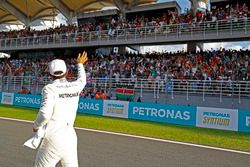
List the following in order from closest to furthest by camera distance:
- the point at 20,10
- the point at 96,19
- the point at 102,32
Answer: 1. the point at 102,32
2. the point at 96,19
3. the point at 20,10

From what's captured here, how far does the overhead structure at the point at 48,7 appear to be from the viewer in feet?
121

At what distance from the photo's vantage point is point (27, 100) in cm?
2308

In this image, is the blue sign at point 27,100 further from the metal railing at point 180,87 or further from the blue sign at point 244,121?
the blue sign at point 244,121

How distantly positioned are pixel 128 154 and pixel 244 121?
24.4 ft

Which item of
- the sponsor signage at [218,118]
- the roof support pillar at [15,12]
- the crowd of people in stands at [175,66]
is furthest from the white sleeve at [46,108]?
the roof support pillar at [15,12]

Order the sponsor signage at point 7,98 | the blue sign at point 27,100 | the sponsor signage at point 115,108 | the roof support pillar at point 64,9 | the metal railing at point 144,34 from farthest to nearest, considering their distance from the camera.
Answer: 1. the roof support pillar at point 64,9
2. the sponsor signage at point 7,98
3. the metal railing at point 144,34
4. the blue sign at point 27,100
5. the sponsor signage at point 115,108

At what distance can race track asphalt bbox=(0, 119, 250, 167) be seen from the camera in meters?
7.05

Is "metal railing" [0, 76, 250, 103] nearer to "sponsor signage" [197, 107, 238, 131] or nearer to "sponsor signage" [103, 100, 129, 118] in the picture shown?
"sponsor signage" [103, 100, 129, 118]

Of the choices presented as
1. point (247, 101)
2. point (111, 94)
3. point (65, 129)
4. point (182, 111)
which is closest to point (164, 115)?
point (182, 111)

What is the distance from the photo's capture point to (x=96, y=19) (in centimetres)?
3866

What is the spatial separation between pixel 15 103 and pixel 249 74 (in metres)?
16.4

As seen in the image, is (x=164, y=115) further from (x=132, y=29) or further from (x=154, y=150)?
(x=132, y=29)

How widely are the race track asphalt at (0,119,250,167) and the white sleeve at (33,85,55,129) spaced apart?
9.73 ft

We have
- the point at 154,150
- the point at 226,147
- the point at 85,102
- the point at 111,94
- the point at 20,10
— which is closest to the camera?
the point at 154,150
